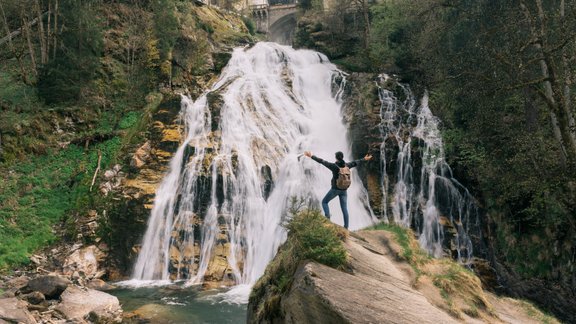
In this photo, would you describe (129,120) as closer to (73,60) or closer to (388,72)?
(73,60)

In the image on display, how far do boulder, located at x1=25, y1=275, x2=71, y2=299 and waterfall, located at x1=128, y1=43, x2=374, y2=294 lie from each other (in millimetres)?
3164

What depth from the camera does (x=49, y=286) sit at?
962cm

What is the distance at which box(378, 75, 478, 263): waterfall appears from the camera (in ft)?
Result: 45.6

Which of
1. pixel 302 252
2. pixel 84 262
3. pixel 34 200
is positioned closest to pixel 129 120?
pixel 34 200

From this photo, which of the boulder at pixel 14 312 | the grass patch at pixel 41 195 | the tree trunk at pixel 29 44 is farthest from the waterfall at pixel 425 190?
the tree trunk at pixel 29 44

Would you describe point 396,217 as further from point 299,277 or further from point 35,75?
point 35,75

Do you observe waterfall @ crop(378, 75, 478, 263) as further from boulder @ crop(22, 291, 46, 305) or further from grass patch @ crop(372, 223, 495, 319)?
boulder @ crop(22, 291, 46, 305)

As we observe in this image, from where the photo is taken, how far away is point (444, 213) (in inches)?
565

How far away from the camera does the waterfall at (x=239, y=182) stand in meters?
13.0

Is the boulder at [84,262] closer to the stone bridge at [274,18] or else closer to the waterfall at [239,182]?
the waterfall at [239,182]

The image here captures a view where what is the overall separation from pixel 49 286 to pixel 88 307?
122 cm

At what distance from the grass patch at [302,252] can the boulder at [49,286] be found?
6.06 m

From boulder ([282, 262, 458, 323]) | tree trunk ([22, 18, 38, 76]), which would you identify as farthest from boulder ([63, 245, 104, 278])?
tree trunk ([22, 18, 38, 76])

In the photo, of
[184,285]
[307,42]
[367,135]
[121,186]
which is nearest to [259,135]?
[367,135]
